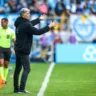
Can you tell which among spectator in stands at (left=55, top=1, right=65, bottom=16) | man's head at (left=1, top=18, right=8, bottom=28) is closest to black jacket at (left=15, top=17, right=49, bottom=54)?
man's head at (left=1, top=18, right=8, bottom=28)

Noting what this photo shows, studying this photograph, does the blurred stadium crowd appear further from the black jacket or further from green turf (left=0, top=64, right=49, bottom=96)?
the black jacket

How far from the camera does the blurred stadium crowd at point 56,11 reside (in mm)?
27969

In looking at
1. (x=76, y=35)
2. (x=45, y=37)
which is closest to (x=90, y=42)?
(x=76, y=35)

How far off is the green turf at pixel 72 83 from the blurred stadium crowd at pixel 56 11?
751 cm

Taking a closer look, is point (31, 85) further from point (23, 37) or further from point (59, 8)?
point (59, 8)

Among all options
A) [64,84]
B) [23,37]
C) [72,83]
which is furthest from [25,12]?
[72,83]

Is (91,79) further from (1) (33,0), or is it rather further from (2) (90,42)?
(1) (33,0)

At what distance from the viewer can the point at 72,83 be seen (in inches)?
623

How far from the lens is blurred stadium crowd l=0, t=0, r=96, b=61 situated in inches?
1101

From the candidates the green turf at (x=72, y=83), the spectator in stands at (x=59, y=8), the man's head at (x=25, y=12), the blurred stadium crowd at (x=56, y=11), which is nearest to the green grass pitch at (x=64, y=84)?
the green turf at (x=72, y=83)

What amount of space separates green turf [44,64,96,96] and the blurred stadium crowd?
7.51 m

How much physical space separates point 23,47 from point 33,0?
1675 centimetres

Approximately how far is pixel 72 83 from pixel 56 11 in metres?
13.6

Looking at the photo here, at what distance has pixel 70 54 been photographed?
86.6 ft
